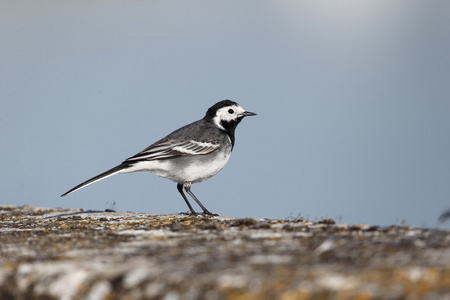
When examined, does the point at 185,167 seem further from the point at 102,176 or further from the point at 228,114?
the point at 228,114

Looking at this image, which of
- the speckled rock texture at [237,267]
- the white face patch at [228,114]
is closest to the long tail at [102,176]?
the white face patch at [228,114]

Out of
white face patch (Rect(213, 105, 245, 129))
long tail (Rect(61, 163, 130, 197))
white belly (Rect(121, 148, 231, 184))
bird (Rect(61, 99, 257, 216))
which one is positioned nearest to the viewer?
long tail (Rect(61, 163, 130, 197))

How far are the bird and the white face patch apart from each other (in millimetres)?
492

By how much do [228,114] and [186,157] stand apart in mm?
1993

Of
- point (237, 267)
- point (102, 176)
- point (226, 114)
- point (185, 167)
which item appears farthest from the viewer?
point (226, 114)

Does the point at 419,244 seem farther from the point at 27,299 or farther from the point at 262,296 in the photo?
the point at 27,299

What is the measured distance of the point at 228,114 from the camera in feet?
39.2

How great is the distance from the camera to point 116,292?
3061 millimetres

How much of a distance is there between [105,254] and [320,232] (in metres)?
2.06

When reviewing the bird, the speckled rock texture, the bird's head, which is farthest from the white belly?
the speckled rock texture

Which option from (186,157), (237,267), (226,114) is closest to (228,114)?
(226,114)

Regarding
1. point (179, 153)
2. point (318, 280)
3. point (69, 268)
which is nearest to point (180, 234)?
point (69, 268)

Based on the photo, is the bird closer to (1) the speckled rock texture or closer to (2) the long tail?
(2) the long tail

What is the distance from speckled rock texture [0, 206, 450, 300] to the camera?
2727 mm
